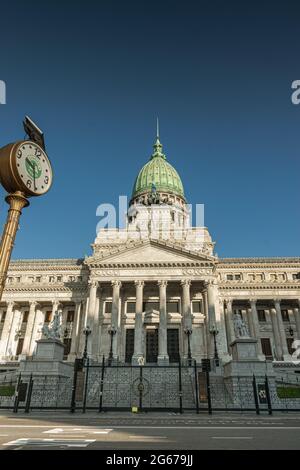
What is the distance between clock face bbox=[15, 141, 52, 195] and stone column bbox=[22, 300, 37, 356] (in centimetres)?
3897

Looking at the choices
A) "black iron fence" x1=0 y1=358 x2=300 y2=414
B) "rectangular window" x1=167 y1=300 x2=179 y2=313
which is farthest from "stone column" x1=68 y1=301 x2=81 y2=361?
"black iron fence" x1=0 y1=358 x2=300 y2=414

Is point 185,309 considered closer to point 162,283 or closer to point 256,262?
point 162,283

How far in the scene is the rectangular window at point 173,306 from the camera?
44681 millimetres

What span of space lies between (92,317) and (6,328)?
14.0 m

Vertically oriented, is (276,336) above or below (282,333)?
below

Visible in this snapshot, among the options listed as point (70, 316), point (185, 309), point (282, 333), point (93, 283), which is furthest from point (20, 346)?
point (282, 333)

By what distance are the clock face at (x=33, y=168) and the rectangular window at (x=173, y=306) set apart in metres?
35.7

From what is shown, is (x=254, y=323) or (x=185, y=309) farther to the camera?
(x=254, y=323)

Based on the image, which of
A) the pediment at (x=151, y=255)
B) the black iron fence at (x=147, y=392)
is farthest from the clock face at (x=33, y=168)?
the pediment at (x=151, y=255)

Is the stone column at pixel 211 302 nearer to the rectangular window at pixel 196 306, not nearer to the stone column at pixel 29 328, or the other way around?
the rectangular window at pixel 196 306

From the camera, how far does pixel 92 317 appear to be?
136ft

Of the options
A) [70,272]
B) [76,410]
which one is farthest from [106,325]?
[76,410]

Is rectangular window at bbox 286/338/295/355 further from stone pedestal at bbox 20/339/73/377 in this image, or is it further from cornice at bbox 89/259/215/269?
stone pedestal at bbox 20/339/73/377
